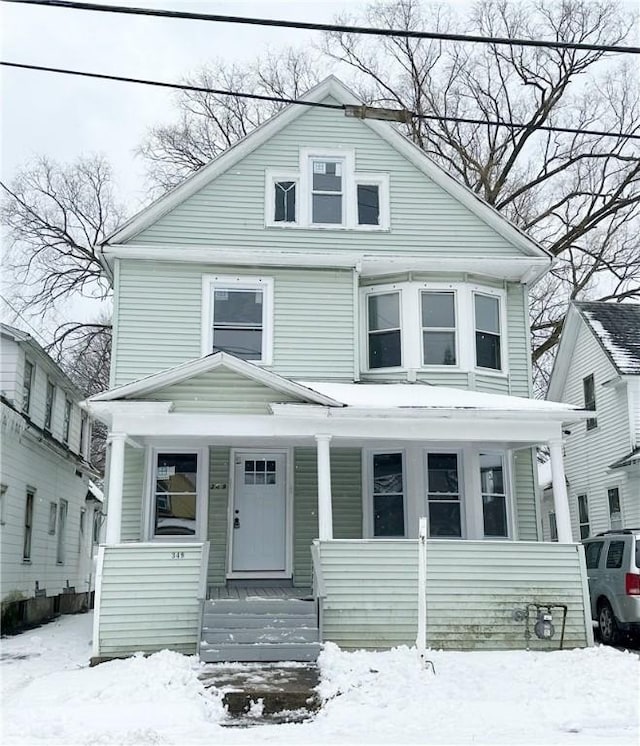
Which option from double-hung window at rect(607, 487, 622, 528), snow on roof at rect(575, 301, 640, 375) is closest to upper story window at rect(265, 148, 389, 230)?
snow on roof at rect(575, 301, 640, 375)

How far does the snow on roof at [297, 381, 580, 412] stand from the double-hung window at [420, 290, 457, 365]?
0.58 m

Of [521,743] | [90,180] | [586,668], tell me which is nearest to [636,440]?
[586,668]

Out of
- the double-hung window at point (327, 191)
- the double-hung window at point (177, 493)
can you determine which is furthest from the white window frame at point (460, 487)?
the double-hung window at point (327, 191)

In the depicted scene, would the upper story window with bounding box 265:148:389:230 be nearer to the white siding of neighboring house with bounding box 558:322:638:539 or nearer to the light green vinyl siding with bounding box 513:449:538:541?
the light green vinyl siding with bounding box 513:449:538:541

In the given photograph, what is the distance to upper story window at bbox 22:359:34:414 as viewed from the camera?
15.3 m

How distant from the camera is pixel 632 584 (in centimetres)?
1116

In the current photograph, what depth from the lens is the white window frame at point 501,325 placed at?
13.6 metres

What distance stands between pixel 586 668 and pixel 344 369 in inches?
247

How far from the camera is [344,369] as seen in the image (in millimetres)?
13406

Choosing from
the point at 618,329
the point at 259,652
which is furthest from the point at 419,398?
the point at 618,329

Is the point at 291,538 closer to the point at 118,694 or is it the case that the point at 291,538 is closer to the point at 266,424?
the point at 266,424

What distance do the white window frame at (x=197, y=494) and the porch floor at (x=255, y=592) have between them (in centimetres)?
91

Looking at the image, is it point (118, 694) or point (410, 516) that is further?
point (410, 516)

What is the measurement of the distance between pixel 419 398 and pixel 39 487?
8.90m
